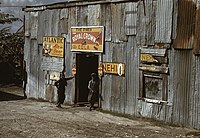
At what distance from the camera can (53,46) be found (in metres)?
20.2

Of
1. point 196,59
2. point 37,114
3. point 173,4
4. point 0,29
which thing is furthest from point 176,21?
point 0,29

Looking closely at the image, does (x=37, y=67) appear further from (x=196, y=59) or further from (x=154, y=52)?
(x=196, y=59)

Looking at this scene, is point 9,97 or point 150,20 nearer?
point 150,20

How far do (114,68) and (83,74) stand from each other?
313 centimetres

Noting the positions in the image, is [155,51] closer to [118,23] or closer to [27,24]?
[118,23]

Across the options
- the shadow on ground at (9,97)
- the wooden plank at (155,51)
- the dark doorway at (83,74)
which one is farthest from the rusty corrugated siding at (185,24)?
the shadow on ground at (9,97)

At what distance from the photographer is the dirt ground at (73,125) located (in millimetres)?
12578

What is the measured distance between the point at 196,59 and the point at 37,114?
6.91m

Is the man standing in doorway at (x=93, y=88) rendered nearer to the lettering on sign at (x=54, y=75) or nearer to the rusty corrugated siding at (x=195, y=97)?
the lettering on sign at (x=54, y=75)

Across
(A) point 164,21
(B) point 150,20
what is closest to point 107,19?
(B) point 150,20

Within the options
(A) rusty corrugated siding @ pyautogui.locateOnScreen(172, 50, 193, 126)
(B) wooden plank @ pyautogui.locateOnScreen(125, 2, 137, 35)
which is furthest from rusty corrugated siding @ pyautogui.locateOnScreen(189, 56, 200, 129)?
(B) wooden plank @ pyautogui.locateOnScreen(125, 2, 137, 35)

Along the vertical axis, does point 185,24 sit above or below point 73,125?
above

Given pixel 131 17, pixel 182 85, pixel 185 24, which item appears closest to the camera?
pixel 185 24

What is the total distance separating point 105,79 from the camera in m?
17.3
